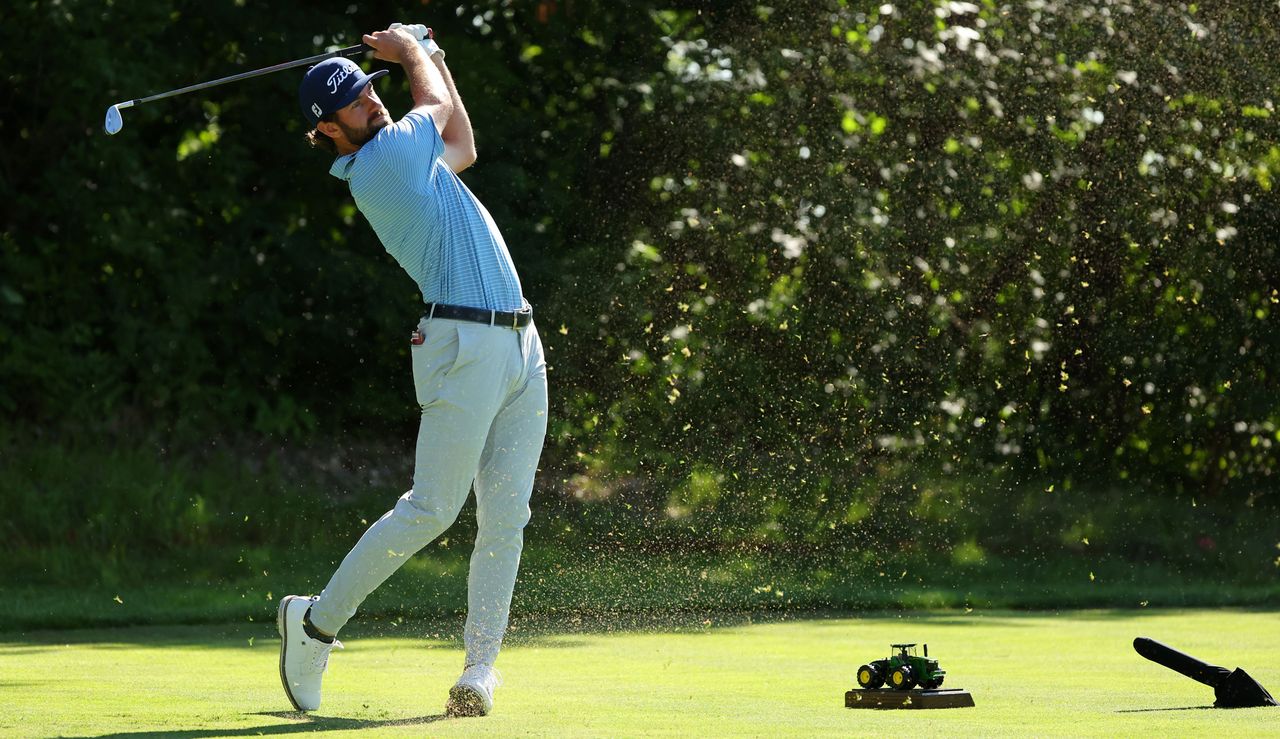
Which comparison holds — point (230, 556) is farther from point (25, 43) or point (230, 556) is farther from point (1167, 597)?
point (1167, 597)

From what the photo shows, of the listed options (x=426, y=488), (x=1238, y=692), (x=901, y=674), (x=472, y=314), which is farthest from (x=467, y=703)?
(x=1238, y=692)

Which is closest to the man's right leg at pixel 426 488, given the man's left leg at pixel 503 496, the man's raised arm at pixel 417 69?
the man's left leg at pixel 503 496

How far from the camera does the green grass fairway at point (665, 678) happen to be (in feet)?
13.5

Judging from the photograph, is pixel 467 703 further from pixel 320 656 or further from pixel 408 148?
pixel 408 148

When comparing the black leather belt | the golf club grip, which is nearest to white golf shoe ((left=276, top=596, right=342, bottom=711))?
the black leather belt

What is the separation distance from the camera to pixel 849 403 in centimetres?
1299

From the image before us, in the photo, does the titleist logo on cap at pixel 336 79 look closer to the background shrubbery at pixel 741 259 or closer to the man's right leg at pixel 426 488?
the man's right leg at pixel 426 488

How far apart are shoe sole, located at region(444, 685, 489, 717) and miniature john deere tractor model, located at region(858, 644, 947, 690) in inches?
37.7

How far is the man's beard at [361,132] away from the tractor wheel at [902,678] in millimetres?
1866

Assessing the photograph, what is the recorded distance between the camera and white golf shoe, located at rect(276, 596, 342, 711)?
14.7 ft

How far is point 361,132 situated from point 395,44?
1.08ft

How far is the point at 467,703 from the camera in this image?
4.38 meters

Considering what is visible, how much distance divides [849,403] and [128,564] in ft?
17.6

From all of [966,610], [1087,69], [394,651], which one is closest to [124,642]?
[394,651]
